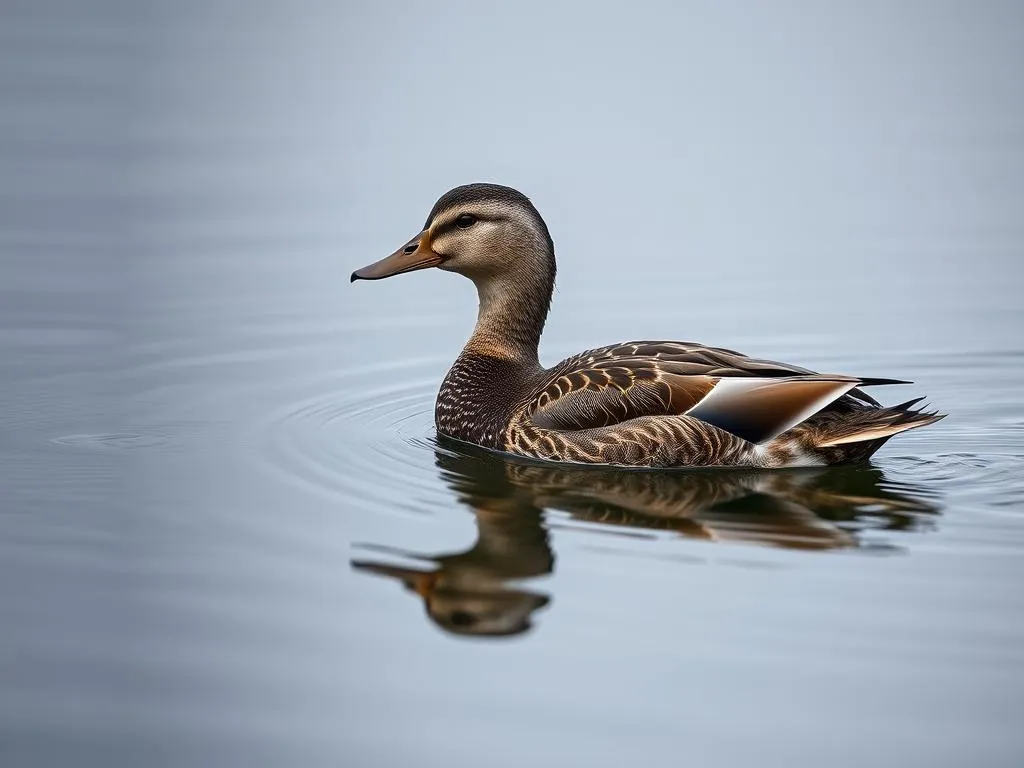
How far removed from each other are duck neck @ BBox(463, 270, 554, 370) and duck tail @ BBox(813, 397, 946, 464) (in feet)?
7.46

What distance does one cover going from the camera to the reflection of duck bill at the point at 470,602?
24.1ft

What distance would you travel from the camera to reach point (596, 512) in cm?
896

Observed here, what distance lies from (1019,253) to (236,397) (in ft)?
25.6

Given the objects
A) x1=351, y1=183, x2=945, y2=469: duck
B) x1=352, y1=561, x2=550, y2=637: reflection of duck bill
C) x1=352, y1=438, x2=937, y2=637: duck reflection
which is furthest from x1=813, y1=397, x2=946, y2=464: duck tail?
x1=352, y1=561, x2=550, y2=637: reflection of duck bill

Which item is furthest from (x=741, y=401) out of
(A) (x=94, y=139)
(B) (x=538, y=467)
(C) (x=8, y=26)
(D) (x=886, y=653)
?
(C) (x=8, y=26)

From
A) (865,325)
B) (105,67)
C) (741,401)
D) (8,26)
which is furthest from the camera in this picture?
(8,26)

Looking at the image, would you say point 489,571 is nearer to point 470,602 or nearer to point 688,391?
point 470,602

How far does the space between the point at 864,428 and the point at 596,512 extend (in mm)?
1709

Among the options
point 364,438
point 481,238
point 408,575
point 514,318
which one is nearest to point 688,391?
point 514,318

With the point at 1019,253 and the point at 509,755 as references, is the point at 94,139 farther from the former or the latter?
the point at 509,755

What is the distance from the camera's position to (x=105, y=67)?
2480 centimetres

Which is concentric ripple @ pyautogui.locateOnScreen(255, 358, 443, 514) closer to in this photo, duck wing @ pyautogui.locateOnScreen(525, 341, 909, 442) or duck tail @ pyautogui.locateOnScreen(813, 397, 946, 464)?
duck wing @ pyautogui.locateOnScreen(525, 341, 909, 442)

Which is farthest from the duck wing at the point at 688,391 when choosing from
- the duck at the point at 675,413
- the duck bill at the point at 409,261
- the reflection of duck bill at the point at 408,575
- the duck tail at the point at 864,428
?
the reflection of duck bill at the point at 408,575

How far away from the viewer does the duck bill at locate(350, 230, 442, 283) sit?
11.2 metres
